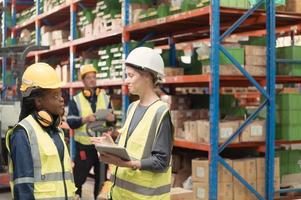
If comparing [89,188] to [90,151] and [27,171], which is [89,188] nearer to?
[90,151]

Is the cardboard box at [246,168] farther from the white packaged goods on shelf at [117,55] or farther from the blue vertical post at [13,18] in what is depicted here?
the blue vertical post at [13,18]

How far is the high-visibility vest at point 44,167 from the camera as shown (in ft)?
10.0

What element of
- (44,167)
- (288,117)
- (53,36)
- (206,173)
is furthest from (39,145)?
(53,36)

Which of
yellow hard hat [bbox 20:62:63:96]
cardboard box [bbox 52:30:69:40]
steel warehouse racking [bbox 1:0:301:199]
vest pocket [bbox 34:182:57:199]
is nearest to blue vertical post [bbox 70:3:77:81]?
steel warehouse racking [bbox 1:0:301:199]

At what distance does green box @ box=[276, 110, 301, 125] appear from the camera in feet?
20.6

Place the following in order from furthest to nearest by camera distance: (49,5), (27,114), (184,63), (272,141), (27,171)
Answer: (49,5)
(184,63)
(272,141)
(27,114)
(27,171)

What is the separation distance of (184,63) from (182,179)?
182 cm

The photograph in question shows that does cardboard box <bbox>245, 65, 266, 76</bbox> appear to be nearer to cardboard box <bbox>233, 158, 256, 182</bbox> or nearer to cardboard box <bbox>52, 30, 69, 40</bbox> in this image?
cardboard box <bbox>233, 158, 256, 182</bbox>

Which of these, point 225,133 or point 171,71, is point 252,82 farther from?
point 171,71

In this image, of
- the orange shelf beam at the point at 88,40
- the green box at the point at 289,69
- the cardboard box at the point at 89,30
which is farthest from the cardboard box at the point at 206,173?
the cardboard box at the point at 89,30

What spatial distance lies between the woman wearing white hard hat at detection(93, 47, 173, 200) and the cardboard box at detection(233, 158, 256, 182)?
2.41 meters

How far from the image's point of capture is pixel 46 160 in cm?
311

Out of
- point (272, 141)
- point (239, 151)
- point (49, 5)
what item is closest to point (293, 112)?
point (272, 141)

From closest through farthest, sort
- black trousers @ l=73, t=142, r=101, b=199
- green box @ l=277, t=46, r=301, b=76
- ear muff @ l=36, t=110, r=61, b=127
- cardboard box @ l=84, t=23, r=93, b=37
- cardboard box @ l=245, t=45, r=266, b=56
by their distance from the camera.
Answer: ear muff @ l=36, t=110, r=61, b=127, cardboard box @ l=245, t=45, r=266, b=56, green box @ l=277, t=46, r=301, b=76, black trousers @ l=73, t=142, r=101, b=199, cardboard box @ l=84, t=23, r=93, b=37
